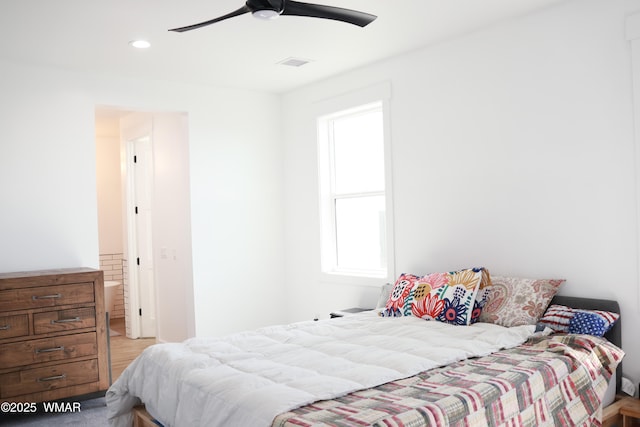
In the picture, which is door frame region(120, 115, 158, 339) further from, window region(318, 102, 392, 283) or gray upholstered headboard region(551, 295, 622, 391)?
gray upholstered headboard region(551, 295, 622, 391)

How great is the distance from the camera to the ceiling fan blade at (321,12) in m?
2.48

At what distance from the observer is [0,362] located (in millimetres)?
3678

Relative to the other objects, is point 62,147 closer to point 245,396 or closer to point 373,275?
point 373,275

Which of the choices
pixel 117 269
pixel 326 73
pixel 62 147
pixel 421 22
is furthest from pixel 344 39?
pixel 117 269

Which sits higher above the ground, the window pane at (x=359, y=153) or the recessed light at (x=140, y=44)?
the recessed light at (x=140, y=44)

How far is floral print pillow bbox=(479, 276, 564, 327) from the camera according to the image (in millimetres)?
3242

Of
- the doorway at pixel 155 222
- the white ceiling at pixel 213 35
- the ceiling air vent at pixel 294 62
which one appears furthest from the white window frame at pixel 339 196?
the doorway at pixel 155 222

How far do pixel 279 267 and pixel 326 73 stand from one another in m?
1.99

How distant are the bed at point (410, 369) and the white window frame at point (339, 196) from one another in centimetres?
95

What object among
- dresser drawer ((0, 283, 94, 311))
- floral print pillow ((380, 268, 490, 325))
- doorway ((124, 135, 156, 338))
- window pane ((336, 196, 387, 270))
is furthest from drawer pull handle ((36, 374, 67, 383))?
doorway ((124, 135, 156, 338))

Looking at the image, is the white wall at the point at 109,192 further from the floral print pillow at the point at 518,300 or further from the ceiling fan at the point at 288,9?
the floral print pillow at the point at 518,300

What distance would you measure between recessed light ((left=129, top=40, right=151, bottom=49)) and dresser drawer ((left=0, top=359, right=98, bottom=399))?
227 centimetres

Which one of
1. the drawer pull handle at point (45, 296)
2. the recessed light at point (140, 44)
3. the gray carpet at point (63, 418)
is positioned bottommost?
the gray carpet at point (63, 418)

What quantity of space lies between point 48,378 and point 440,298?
8.91 feet
